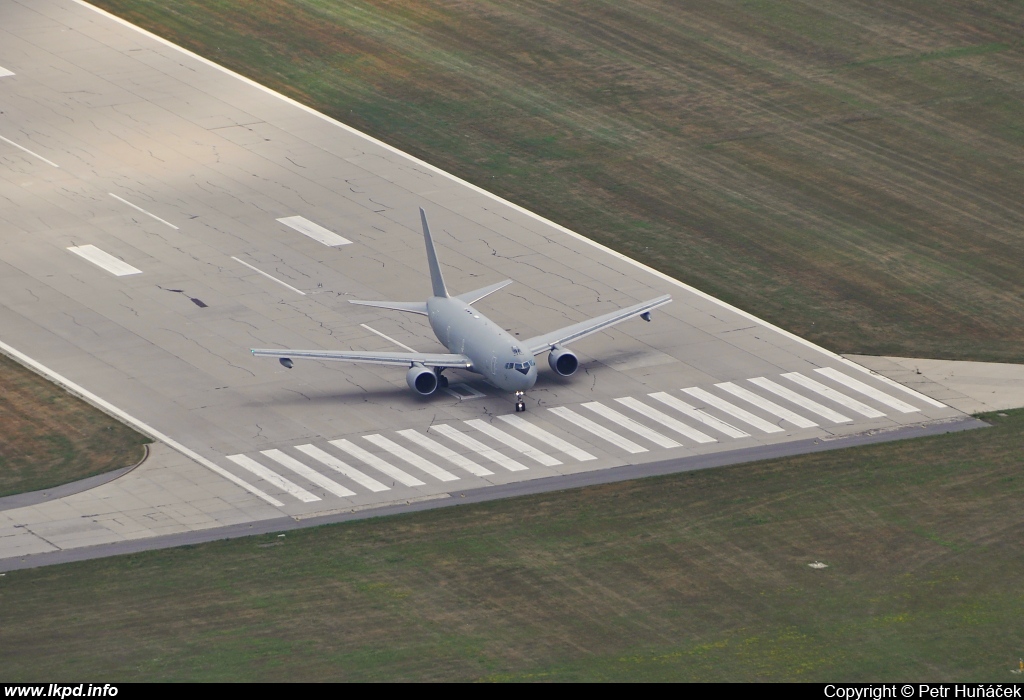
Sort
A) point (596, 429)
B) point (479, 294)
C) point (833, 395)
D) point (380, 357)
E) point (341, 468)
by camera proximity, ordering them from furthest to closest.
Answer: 1. point (479, 294)
2. point (833, 395)
3. point (380, 357)
4. point (596, 429)
5. point (341, 468)

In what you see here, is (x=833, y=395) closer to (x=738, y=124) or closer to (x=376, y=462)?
(x=376, y=462)

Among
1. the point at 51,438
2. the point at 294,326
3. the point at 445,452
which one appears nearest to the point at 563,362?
the point at 445,452

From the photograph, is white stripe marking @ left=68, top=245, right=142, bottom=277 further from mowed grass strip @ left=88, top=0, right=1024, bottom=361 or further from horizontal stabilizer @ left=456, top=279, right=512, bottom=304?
mowed grass strip @ left=88, top=0, right=1024, bottom=361

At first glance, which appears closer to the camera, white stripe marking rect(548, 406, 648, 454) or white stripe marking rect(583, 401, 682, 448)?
white stripe marking rect(548, 406, 648, 454)

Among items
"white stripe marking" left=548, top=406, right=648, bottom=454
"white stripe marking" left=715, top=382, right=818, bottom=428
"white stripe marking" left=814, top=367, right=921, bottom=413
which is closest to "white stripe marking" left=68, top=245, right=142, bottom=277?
"white stripe marking" left=548, top=406, right=648, bottom=454

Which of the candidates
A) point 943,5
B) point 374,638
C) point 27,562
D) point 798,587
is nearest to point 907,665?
point 798,587

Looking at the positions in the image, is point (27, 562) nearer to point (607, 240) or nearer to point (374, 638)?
point (374, 638)
